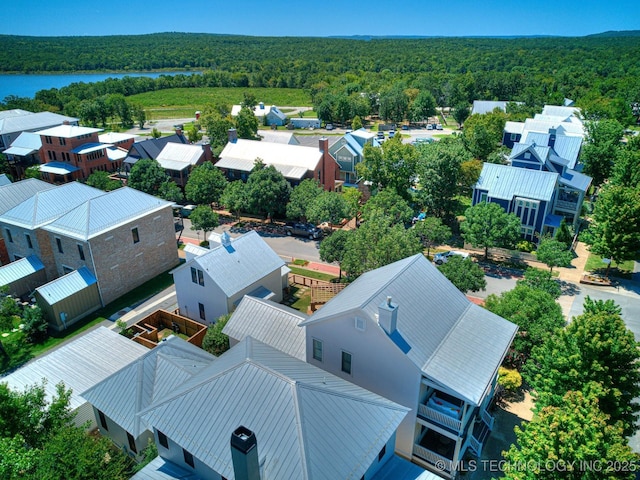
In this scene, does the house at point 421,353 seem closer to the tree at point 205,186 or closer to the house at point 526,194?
the house at point 526,194

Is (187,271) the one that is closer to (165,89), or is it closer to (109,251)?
(109,251)

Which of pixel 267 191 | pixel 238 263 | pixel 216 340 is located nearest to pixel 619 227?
pixel 238 263

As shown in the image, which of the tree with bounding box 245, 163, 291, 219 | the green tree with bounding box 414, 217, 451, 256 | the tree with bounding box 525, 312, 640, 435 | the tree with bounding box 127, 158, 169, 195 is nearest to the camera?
the tree with bounding box 525, 312, 640, 435

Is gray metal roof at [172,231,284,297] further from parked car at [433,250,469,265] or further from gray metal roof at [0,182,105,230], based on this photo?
parked car at [433,250,469,265]

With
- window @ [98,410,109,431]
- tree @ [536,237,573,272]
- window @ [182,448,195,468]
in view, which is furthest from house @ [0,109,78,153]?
tree @ [536,237,573,272]

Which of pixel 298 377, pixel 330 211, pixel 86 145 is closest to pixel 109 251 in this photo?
pixel 330 211

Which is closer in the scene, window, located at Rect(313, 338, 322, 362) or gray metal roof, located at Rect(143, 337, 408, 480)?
Answer: gray metal roof, located at Rect(143, 337, 408, 480)
